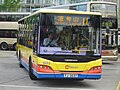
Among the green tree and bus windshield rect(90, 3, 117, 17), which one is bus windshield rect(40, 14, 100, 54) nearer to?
bus windshield rect(90, 3, 117, 17)

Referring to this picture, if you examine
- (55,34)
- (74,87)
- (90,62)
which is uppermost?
(55,34)

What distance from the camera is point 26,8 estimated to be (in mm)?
96750

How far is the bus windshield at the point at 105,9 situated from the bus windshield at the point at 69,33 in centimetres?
1159

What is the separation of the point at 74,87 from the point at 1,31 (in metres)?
29.8

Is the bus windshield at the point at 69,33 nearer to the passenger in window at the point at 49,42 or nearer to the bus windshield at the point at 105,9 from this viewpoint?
the passenger in window at the point at 49,42

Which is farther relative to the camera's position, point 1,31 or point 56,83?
point 1,31

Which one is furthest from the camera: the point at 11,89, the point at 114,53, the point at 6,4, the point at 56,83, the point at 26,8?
the point at 26,8

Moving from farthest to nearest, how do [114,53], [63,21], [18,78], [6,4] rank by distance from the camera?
[6,4]
[114,53]
[18,78]
[63,21]

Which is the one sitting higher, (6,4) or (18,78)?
(6,4)

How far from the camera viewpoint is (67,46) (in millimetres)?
12641

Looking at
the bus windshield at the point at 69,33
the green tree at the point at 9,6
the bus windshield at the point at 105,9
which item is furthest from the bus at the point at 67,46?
the green tree at the point at 9,6

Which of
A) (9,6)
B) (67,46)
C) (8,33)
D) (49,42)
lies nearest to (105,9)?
(67,46)

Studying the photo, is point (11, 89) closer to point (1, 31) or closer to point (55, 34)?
point (55, 34)

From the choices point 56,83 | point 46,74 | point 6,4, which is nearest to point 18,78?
point 56,83
